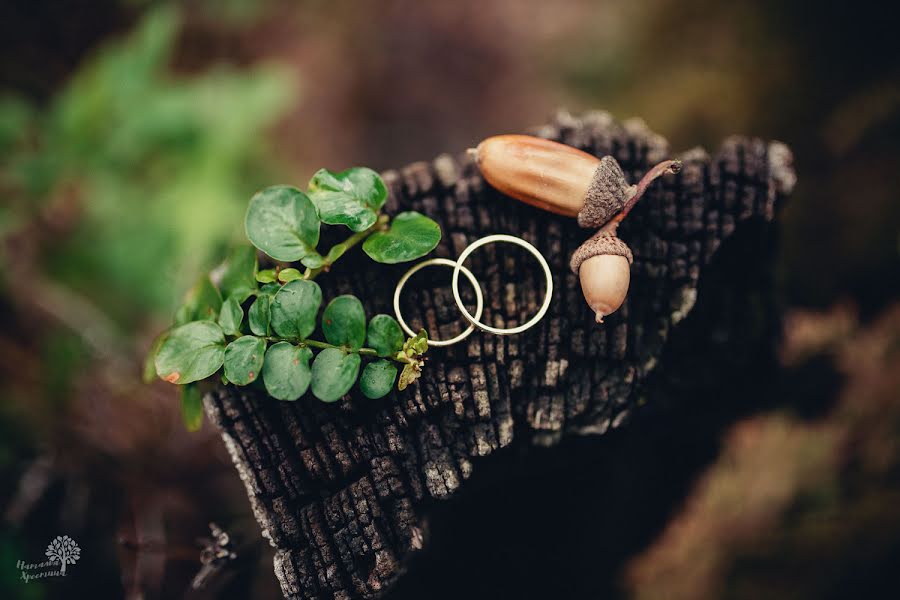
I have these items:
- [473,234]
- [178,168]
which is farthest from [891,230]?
[178,168]

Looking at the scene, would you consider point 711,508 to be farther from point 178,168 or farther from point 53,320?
point 53,320

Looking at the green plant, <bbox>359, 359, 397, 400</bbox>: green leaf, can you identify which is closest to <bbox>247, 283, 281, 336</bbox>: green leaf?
the green plant

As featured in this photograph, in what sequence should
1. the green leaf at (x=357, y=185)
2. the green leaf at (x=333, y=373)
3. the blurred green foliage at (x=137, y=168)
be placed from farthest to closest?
1. the blurred green foliage at (x=137, y=168)
2. the green leaf at (x=357, y=185)
3. the green leaf at (x=333, y=373)

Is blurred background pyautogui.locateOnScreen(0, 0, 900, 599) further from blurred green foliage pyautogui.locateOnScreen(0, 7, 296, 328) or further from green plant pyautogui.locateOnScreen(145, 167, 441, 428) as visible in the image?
green plant pyautogui.locateOnScreen(145, 167, 441, 428)

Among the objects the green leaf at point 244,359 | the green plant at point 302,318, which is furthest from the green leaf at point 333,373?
the green leaf at point 244,359

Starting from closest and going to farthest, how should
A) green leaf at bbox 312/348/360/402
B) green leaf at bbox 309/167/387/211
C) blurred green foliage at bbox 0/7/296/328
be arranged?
green leaf at bbox 312/348/360/402 < green leaf at bbox 309/167/387/211 < blurred green foliage at bbox 0/7/296/328

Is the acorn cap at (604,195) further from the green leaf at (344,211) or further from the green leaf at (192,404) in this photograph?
the green leaf at (192,404)
